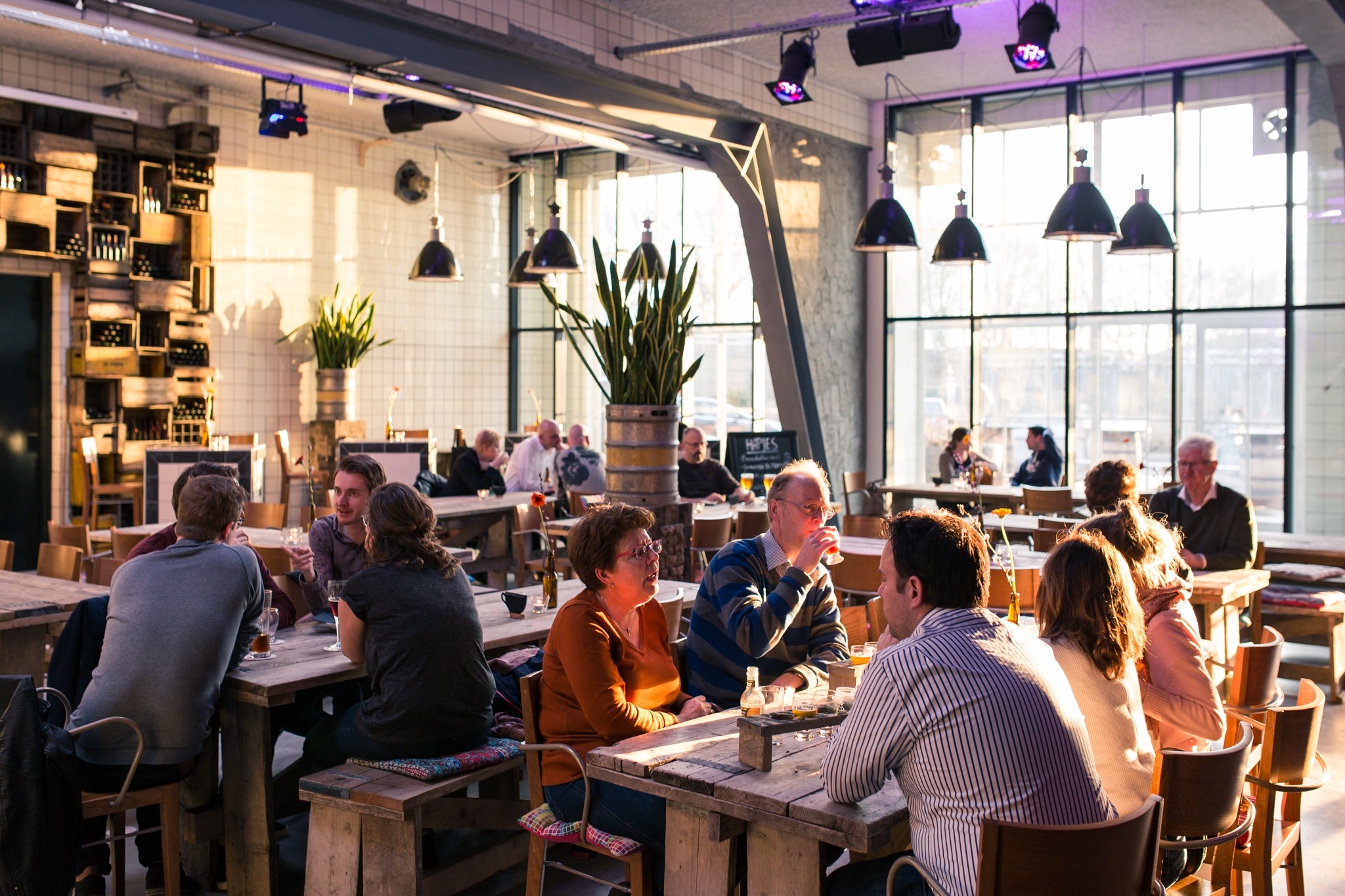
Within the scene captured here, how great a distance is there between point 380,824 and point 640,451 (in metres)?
2.34

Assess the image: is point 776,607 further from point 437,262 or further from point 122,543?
point 437,262

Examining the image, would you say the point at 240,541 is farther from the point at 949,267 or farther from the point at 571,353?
the point at 571,353

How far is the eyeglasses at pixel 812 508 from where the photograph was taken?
3.39 metres

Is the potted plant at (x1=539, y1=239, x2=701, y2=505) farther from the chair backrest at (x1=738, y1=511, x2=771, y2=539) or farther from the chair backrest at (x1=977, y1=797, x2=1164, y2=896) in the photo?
the chair backrest at (x1=977, y1=797, x2=1164, y2=896)

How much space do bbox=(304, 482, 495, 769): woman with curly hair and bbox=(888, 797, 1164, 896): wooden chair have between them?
67.5 inches

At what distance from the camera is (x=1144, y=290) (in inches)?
402

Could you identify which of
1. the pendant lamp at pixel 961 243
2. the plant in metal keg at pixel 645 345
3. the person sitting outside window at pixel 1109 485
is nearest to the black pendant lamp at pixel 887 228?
the pendant lamp at pixel 961 243

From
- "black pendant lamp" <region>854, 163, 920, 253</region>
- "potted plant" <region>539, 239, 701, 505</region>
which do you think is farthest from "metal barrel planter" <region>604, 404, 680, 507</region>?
"black pendant lamp" <region>854, 163, 920, 253</region>

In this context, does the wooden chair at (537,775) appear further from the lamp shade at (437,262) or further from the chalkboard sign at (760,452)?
the lamp shade at (437,262)

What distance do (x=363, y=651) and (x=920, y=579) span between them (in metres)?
1.75

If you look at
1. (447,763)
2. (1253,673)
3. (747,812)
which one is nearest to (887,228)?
(1253,673)

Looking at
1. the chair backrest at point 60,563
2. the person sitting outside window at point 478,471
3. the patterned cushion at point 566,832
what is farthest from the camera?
the person sitting outside window at point 478,471

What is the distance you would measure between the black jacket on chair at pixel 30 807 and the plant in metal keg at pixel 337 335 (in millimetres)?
8846

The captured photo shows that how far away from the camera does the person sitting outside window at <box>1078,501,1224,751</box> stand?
2.93 metres
